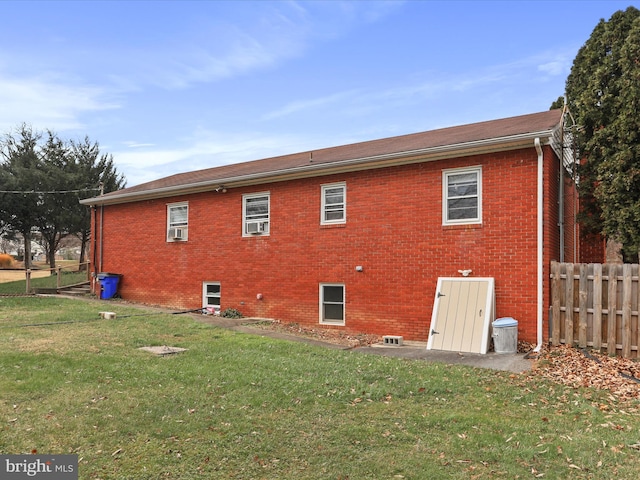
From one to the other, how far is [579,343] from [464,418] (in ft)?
17.6

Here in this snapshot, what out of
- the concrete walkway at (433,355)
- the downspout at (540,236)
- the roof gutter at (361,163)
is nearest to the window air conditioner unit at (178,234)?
the roof gutter at (361,163)

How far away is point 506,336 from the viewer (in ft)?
30.7

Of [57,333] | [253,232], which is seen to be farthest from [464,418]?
[253,232]

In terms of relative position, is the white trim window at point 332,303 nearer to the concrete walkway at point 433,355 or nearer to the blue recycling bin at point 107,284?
the concrete walkway at point 433,355

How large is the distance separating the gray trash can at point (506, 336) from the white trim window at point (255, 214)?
23.8 ft

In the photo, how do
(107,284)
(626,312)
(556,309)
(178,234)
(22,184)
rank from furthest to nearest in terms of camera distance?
1. (22,184)
2. (107,284)
3. (178,234)
4. (556,309)
5. (626,312)

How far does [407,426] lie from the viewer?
4992 millimetres

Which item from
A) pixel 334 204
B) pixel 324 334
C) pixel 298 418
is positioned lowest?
pixel 324 334

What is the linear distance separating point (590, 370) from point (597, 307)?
1836 mm

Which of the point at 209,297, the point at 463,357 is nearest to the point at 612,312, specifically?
the point at 463,357

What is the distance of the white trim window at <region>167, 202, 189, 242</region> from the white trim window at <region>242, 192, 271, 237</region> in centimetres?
269

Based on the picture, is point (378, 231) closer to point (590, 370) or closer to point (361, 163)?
point (361, 163)

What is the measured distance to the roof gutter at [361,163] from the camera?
33.0 ft

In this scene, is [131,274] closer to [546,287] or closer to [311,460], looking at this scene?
[546,287]
